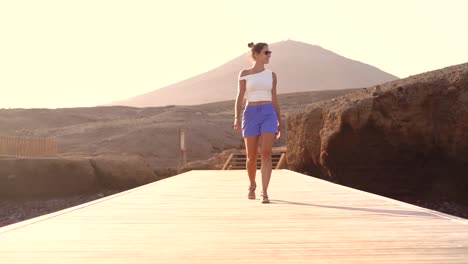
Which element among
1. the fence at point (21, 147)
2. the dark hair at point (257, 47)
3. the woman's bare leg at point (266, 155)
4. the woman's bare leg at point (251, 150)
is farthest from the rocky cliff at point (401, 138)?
the fence at point (21, 147)

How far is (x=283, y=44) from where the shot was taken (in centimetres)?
16950

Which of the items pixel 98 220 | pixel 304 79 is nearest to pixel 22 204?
pixel 98 220

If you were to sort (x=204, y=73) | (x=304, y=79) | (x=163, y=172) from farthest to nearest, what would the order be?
1. (x=204, y=73)
2. (x=304, y=79)
3. (x=163, y=172)

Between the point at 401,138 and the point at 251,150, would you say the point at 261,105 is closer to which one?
the point at 251,150

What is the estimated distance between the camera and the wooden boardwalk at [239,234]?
10.8ft

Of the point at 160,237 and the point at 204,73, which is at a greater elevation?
the point at 204,73

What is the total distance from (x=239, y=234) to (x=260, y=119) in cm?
246

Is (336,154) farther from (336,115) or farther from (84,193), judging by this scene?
(84,193)

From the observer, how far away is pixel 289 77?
456ft

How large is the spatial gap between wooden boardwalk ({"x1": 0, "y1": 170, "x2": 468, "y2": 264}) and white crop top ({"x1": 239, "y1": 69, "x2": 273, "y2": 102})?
1.12m

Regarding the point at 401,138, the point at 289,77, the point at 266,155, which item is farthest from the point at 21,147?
the point at 289,77

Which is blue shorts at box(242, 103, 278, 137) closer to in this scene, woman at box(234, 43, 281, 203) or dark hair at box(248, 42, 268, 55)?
woman at box(234, 43, 281, 203)

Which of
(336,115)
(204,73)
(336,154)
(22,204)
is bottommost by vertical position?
(22,204)

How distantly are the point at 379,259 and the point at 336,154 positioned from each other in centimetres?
1146
